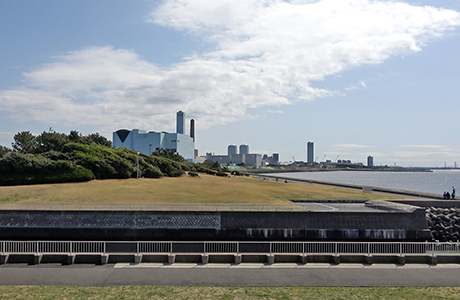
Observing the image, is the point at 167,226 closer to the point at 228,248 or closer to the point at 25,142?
the point at 228,248

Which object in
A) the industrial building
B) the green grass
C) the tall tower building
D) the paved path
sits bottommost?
the paved path

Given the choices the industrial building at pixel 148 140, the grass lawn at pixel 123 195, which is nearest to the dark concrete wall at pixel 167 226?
the grass lawn at pixel 123 195

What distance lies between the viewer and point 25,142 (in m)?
68.6

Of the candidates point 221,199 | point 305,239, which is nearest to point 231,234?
point 305,239

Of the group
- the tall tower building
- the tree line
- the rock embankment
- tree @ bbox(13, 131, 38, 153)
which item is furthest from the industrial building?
the rock embankment

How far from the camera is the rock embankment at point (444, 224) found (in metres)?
28.6

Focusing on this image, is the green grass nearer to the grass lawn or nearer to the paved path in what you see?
the paved path

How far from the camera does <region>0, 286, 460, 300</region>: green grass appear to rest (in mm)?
12011

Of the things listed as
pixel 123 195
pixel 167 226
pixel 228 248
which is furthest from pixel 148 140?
pixel 228 248

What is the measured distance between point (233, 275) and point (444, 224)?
80.1 feet

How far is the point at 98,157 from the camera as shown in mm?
45781

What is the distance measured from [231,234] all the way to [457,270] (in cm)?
1454

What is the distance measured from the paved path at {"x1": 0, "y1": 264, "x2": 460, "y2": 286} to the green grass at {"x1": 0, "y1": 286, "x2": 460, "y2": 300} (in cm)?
63

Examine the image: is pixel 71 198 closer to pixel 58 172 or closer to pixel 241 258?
pixel 58 172
